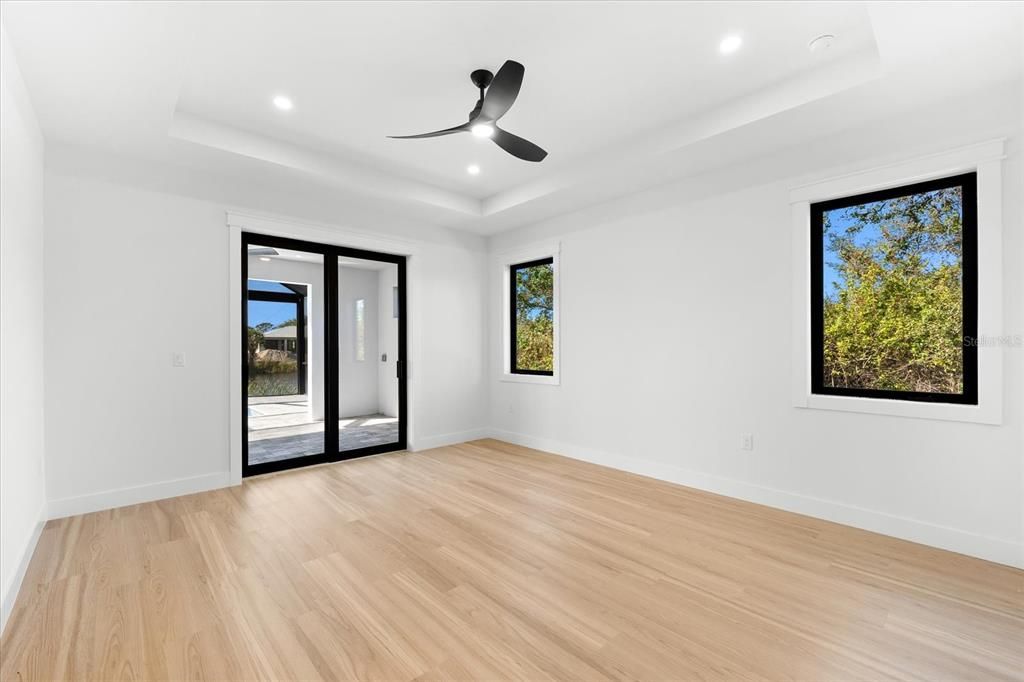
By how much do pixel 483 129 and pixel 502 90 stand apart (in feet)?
1.19

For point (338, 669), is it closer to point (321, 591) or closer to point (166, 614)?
point (321, 591)

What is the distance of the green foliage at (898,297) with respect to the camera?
291 cm

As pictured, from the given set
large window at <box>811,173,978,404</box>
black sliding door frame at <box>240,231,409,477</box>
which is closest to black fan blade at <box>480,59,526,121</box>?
large window at <box>811,173,978,404</box>

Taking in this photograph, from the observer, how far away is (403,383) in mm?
5496

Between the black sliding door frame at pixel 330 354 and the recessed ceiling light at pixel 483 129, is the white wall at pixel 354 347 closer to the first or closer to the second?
the black sliding door frame at pixel 330 354

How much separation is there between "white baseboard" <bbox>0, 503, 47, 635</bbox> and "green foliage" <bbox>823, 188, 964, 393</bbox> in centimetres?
488

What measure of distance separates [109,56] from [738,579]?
4.28 meters

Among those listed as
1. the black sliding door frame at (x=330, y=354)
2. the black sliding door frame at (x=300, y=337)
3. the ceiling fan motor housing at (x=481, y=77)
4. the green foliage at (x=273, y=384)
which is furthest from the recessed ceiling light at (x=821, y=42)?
the green foliage at (x=273, y=384)

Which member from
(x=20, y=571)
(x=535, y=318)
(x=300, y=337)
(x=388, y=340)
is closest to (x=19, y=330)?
(x=20, y=571)

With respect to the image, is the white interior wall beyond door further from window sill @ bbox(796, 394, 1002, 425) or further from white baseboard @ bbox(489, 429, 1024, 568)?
window sill @ bbox(796, 394, 1002, 425)

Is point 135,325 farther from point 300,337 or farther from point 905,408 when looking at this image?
point 905,408

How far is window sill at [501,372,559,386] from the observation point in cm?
532

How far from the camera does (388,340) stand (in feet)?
17.8

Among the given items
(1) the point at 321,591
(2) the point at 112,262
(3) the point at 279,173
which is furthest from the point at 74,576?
(3) the point at 279,173
